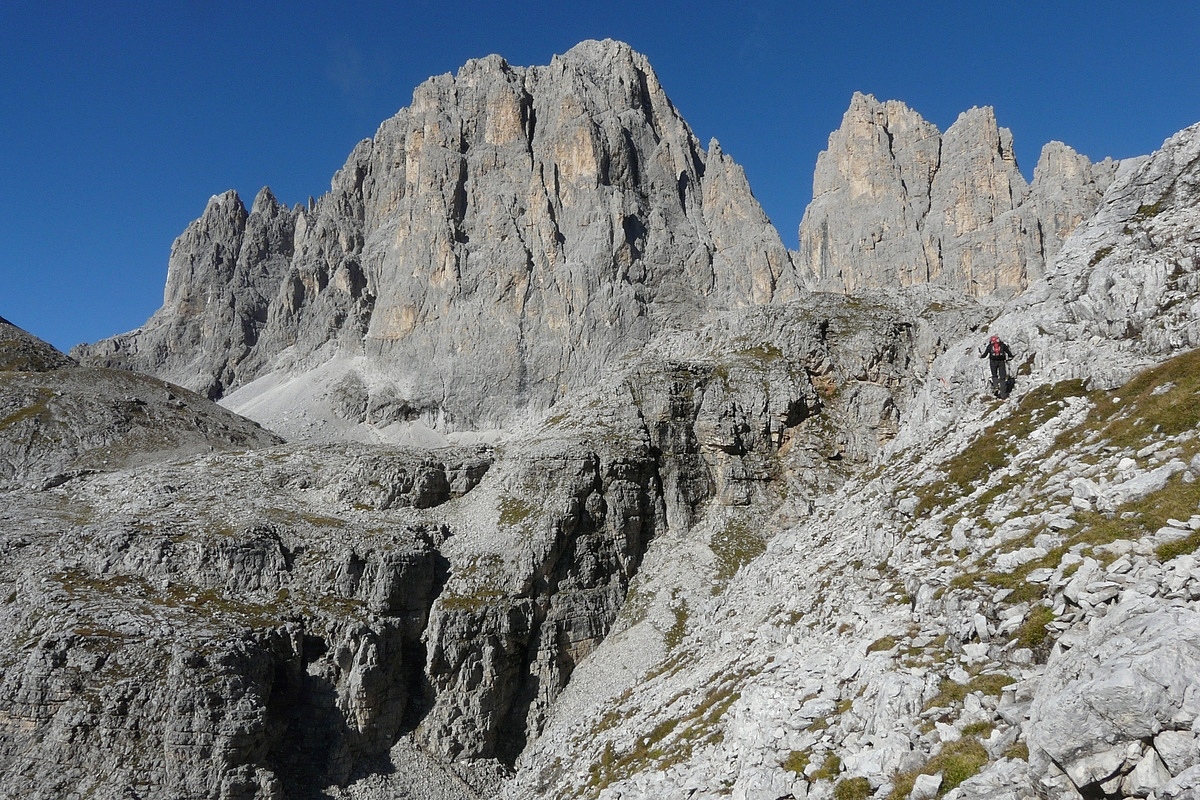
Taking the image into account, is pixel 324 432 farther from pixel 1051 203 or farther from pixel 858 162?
pixel 1051 203

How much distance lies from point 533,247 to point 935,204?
3483 inches

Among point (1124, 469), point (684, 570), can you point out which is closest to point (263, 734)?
point (684, 570)

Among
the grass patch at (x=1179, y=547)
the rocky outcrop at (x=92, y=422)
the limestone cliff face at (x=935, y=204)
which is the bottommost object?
the grass patch at (x=1179, y=547)

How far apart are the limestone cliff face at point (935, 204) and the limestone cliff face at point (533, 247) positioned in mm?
15599

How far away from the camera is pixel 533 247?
161250mm

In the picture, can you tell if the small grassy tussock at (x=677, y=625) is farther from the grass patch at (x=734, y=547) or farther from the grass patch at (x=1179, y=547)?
the grass patch at (x=1179, y=547)

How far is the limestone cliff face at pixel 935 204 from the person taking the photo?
469 feet

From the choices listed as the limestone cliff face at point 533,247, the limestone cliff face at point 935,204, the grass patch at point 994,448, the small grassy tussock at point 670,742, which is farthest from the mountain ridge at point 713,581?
the limestone cliff face at point 935,204

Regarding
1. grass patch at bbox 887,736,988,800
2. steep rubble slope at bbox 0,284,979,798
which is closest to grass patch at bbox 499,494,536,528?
steep rubble slope at bbox 0,284,979,798

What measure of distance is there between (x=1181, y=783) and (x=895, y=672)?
8.50m

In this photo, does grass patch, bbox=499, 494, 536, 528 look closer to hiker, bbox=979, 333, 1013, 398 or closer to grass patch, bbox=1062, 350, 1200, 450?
hiker, bbox=979, 333, 1013, 398

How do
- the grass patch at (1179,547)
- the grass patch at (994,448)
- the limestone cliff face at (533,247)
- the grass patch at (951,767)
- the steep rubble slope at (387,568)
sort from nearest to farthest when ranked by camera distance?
the grass patch at (951,767) → the grass patch at (1179,547) → the grass patch at (994,448) → the steep rubble slope at (387,568) → the limestone cliff face at (533,247)

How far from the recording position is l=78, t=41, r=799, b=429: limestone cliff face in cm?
15225

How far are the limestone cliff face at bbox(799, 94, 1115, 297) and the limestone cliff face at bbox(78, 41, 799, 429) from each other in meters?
Result: 15.6
